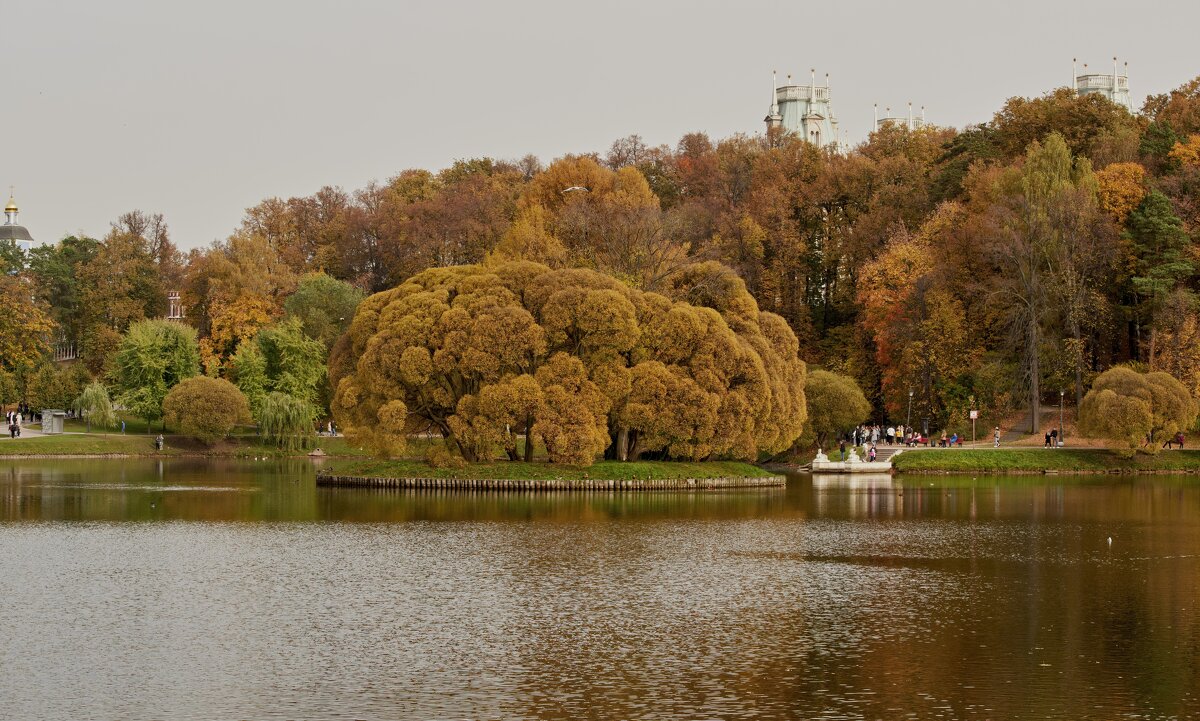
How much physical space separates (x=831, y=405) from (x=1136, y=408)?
14684 millimetres

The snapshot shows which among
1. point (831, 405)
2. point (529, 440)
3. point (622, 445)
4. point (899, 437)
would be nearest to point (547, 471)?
point (529, 440)

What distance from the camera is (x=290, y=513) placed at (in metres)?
44.3

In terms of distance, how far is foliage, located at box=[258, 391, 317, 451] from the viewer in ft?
260

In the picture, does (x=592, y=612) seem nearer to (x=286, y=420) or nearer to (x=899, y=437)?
(x=899, y=437)

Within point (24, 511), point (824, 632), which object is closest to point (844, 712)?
point (824, 632)

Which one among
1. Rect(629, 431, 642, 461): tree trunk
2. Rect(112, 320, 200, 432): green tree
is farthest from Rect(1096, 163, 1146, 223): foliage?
Rect(112, 320, 200, 432): green tree

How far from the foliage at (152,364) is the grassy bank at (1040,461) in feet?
136

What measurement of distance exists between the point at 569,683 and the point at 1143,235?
196 ft

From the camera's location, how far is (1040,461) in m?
67.4

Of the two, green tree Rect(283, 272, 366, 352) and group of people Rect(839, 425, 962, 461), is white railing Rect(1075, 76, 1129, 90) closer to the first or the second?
group of people Rect(839, 425, 962, 461)

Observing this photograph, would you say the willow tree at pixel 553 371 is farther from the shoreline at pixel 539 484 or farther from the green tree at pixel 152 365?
the green tree at pixel 152 365

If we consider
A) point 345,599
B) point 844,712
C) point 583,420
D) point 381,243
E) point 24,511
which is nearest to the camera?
point 844,712

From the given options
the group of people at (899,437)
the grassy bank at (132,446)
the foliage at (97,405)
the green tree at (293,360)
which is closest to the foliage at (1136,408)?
the group of people at (899,437)

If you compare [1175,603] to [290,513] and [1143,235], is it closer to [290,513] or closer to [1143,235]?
[290,513]
